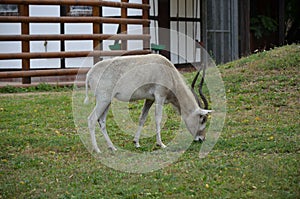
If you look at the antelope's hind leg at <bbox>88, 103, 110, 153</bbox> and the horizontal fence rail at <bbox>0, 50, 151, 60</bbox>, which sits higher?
the horizontal fence rail at <bbox>0, 50, 151, 60</bbox>

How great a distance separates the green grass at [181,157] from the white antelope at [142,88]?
425 millimetres

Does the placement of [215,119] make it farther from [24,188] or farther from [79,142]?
[24,188]

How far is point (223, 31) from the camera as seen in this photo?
64.5ft

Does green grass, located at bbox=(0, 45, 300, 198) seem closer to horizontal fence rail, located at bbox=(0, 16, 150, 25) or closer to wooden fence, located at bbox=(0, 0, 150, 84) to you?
wooden fence, located at bbox=(0, 0, 150, 84)

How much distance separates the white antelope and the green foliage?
45.7 feet

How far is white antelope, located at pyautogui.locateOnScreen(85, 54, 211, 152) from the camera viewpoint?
28.8 ft

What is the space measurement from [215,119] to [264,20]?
12.9m

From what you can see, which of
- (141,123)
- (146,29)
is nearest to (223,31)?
(146,29)

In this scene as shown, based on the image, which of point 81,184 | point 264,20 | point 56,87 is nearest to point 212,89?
point 56,87

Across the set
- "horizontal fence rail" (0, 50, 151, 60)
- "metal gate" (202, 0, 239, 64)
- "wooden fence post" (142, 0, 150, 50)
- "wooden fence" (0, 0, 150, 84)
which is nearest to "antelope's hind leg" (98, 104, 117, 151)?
"wooden fence" (0, 0, 150, 84)

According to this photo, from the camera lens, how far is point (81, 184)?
7.14m

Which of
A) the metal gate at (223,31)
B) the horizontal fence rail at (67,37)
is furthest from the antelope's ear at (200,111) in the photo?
the metal gate at (223,31)

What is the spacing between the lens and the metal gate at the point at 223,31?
772 inches

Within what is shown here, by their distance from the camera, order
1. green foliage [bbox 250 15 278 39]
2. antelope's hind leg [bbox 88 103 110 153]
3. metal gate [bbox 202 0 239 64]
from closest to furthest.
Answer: antelope's hind leg [bbox 88 103 110 153] < metal gate [bbox 202 0 239 64] < green foliage [bbox 250 15 278 39]
